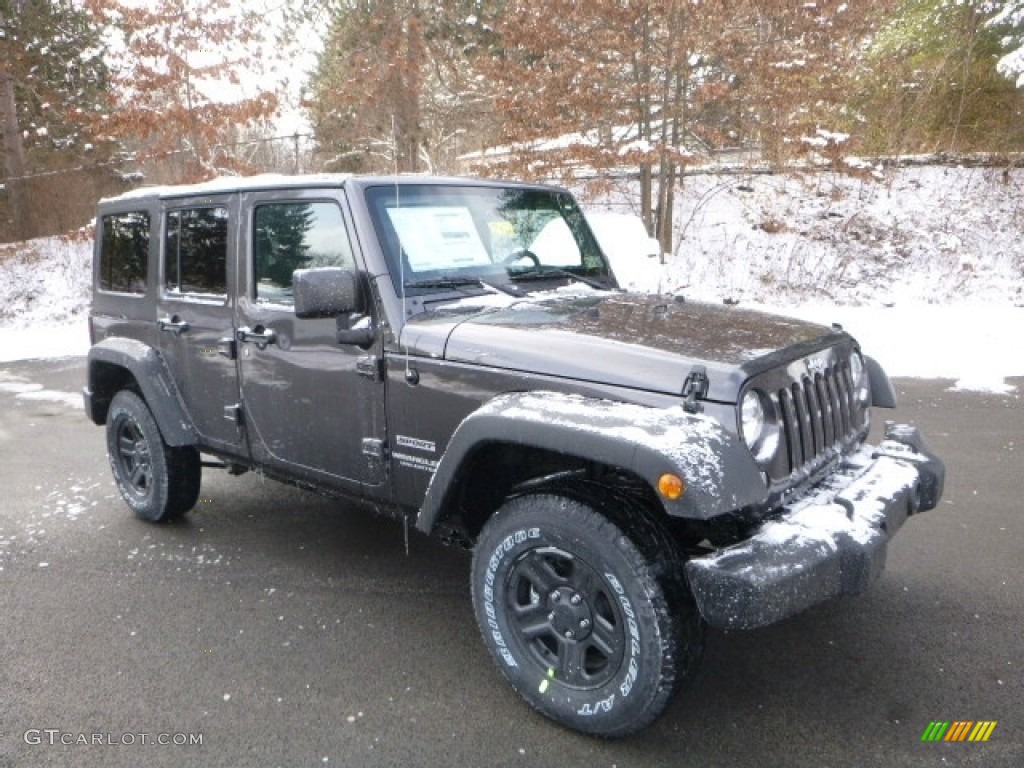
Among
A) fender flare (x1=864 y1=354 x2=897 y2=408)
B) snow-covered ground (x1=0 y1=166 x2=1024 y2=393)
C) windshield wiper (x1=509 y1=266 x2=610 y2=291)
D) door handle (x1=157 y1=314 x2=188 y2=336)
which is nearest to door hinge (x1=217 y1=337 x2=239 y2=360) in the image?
door handle (x1=157 y1=314 x2=188 y2=336)

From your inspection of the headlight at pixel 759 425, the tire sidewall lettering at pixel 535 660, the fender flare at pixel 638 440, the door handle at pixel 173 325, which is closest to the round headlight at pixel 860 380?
the headlight at pixel 759 425

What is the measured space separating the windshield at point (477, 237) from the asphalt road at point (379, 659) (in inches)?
58.8

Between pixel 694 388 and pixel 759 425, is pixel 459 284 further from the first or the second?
pixel 759 425

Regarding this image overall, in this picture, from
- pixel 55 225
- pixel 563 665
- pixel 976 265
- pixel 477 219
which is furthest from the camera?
pixel 55 225

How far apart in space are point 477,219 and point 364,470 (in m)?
1.21

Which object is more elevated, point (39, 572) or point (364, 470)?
point (364, 470)

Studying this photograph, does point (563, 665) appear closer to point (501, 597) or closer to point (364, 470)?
point (501, 597)

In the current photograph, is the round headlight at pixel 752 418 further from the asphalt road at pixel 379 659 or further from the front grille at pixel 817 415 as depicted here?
the asphalt road at pixel 379 659

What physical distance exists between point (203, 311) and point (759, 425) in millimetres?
2726

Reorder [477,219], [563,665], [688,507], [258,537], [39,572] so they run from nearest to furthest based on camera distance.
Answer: [688,507]
[563,665]
[477,219]
[39,572]
[258,537]

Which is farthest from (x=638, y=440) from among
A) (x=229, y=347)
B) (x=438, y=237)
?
(x=229, y=347)

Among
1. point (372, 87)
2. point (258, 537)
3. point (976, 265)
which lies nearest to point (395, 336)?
point (258, 537)

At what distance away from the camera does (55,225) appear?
1766 centimetres

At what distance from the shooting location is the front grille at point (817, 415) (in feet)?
8.51
